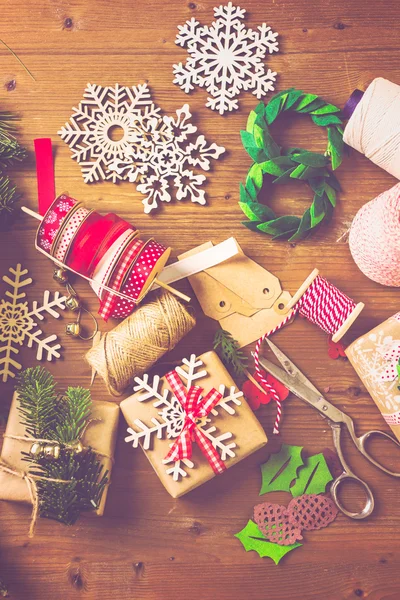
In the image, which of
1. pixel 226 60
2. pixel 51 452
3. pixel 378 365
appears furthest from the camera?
pixel 226 60

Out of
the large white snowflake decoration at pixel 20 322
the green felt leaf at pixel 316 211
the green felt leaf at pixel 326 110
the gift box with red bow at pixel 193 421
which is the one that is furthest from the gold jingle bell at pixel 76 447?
the green felt leaf at pixel 326 110

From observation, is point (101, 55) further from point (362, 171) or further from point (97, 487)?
point (97, 487)

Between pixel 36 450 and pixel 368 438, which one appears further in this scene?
pixel 368 438

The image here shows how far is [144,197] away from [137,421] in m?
0.52

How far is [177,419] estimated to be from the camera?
4.09 feet

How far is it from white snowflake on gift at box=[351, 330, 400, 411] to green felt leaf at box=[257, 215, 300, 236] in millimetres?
299

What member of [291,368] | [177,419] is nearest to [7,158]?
[177,419]

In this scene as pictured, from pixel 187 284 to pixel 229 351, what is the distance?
0.61 ft

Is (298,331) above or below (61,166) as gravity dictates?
below

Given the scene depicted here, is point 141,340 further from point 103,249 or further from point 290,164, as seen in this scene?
point 290,164

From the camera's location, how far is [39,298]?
1.35m

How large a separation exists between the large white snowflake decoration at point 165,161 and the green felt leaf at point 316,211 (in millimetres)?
251

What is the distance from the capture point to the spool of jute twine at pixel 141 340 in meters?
1.22

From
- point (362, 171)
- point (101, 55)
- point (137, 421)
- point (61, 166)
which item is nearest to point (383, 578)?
point (137, 421)
